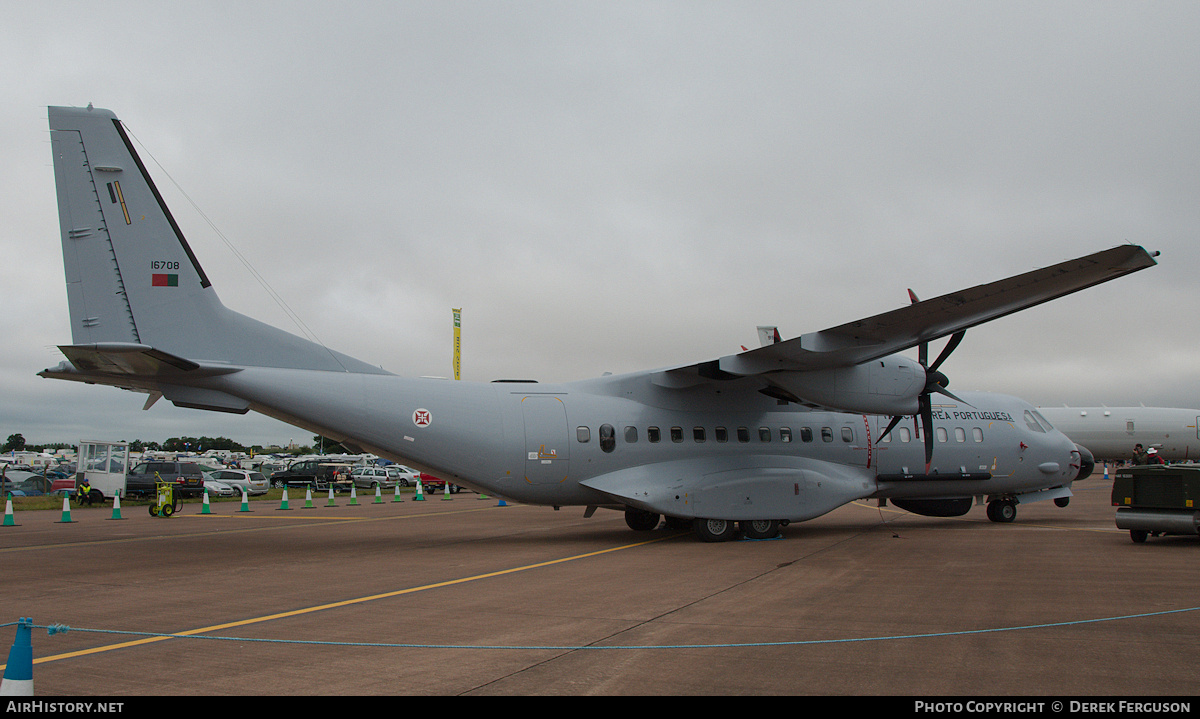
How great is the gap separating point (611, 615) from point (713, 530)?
811 cm

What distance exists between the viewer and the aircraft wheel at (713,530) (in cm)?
1616

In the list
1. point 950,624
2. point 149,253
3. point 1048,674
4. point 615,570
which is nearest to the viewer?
point 1048,674

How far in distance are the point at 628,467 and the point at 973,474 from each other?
29.9 ft

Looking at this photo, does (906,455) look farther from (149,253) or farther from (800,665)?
(149,253)

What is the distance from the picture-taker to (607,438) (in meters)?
16.3

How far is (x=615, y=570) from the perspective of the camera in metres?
12.2

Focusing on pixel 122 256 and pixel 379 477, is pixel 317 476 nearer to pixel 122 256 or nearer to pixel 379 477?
pixel 379 477

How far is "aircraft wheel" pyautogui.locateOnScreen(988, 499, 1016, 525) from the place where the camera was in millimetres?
20734

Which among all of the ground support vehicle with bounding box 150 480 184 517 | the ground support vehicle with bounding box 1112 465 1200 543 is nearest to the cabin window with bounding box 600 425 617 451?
the ground support vehicle with bounding box 1112 465 1200 543

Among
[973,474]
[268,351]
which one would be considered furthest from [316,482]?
[973,474]

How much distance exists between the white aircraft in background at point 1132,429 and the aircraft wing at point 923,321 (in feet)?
138

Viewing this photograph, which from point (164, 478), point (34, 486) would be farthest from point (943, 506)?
point (34, 486)

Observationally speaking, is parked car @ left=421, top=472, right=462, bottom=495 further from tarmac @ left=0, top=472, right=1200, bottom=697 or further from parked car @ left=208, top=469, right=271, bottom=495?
tarmac @ left=0, top=472, right=1200, bottom=697

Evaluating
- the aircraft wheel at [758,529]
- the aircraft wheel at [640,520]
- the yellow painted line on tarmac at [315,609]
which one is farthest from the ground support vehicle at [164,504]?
the aircraft wheel at [758,529]
